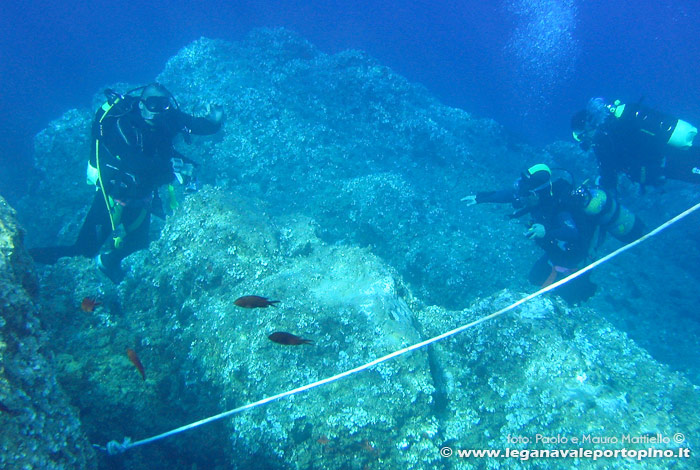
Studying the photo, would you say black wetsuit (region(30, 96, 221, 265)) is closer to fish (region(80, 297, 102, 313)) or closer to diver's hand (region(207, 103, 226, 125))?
diver's hand (region(207, 103, 226, 125))

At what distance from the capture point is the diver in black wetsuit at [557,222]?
17.6 feet

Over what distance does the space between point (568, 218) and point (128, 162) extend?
21.5 ft

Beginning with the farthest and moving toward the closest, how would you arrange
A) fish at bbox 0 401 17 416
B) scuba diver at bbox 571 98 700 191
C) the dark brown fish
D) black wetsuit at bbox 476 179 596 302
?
1. scuba diver at bbox 571 98 700 191
2. black wetsuit at bbox 476 179 596 302
3. the dark brown fish
4. fish at bbox 0 401 17 416

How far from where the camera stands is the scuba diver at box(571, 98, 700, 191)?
5953 mm

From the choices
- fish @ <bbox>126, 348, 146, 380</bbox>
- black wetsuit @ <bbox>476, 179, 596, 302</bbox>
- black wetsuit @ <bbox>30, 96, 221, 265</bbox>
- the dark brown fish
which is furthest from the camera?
black wetsuit @ <bbox>476, 179, 596, 302</bbox>

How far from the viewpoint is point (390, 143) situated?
9.44 m

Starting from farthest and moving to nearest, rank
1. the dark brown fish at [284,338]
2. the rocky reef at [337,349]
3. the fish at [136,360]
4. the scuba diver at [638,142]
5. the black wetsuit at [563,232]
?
the scuba diver at [638,142] → the black wetsuit at [563,232] → the rocky reef at [337,349] → the fish at [136,360] → the dark brown fish at [284,338]

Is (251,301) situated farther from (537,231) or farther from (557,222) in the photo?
(557,222)

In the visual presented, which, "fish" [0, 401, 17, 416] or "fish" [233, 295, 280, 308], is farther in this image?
"fish" [233, 295, 280, 308]

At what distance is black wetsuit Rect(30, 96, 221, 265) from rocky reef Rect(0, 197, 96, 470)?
2527mm

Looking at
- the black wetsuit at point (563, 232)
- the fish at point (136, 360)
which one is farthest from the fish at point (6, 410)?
the black wetsuit at point (563, 232)

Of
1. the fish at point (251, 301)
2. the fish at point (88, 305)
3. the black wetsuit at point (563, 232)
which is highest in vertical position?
the black wetsuit at point (563, 232)

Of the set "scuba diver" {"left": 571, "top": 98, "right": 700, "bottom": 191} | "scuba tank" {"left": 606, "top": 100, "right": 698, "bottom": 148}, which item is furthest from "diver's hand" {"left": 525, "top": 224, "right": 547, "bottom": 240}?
"scuba tank" {"left": 606, "top": 100, "right": 698, "bottom": 148}

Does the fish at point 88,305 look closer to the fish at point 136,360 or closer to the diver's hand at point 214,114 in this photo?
the fish at point 136,360
